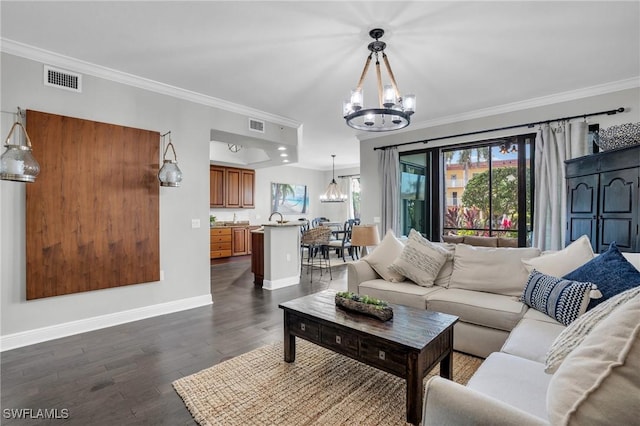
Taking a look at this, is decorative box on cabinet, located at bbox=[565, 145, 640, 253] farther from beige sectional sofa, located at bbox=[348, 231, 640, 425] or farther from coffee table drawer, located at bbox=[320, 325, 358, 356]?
coffee table drawer, located at bbox=[320, 325, 358, 356]

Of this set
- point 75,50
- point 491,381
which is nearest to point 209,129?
point 75,50

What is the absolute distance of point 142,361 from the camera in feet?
8.45

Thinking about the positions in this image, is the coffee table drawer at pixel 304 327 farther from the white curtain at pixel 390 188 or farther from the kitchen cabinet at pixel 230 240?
the kitchen cabinet at pixel 230 240

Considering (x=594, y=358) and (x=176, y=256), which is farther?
(x=176, y=256)

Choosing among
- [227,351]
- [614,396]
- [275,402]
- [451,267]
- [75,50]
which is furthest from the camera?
[451,267]

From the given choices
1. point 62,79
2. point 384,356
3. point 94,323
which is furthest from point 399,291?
point 62,79

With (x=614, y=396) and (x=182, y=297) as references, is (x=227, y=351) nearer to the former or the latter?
(x=182, y=297)

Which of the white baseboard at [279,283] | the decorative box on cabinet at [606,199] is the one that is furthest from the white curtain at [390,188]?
the decorative box on cabinet at [606,199]

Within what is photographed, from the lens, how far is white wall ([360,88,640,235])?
3811 millimetres

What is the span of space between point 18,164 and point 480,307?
3.96 m

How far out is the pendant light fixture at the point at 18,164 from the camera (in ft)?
8.27

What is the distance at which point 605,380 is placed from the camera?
0.80 metres

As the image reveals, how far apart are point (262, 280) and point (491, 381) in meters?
4.30

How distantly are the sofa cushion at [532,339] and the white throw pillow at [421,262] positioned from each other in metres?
1.04
